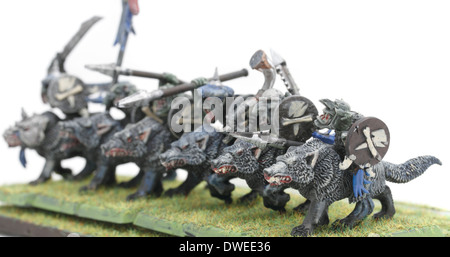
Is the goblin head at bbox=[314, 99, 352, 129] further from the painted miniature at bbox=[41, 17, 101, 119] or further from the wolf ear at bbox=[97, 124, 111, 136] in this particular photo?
the painted miniature at bbox=[41, 17, 101, 119]

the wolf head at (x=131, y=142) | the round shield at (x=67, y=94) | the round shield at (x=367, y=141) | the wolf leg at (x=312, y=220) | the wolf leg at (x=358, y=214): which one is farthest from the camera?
the round shield at (x=67, y=94)

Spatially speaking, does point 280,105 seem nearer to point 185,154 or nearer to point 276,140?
point 276,140

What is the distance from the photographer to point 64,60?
6.66m

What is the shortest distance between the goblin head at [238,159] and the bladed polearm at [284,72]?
0.59 metres

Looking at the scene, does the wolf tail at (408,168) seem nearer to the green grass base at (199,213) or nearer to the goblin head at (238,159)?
the green grass base at (199,213)

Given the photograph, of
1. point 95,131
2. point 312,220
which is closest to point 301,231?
point 312,220

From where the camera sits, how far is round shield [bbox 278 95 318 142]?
439 centimetres

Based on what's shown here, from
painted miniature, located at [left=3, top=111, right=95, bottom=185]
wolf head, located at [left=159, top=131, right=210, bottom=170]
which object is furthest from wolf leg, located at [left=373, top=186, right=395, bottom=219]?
painted miniature, located at [left=3, top=111, right=95, bottom=185]

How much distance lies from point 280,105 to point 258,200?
127 centimetres

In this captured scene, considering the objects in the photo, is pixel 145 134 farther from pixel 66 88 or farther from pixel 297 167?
pixel 297 167

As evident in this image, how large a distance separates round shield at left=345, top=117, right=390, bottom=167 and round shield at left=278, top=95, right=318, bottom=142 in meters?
0.59

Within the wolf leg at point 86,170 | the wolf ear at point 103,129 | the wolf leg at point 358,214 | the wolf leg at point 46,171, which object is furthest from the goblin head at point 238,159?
the wolf leg at point 46,171

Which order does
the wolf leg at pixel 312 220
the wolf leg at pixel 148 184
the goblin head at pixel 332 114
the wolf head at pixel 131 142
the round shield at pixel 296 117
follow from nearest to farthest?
1. the goblin head at pixel 332 114
2. the wolf leg at pixel 312 220
3. the round shield at pixel 296 117
4. the wolf head at pixel 131 142
5. the wolf leg at pixel 148 184

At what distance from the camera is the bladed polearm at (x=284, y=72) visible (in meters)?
4.77
